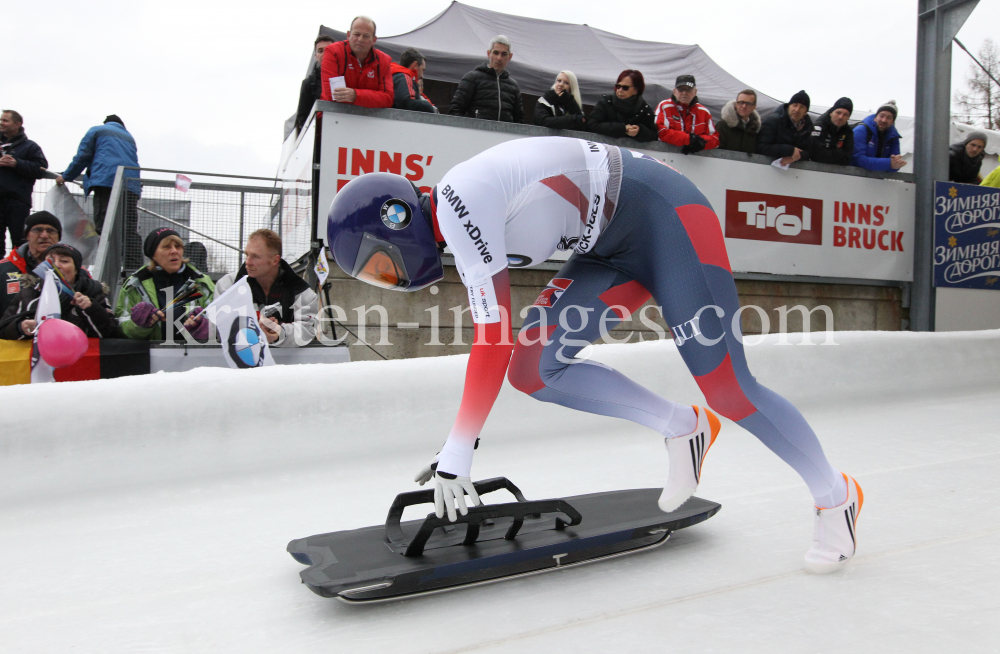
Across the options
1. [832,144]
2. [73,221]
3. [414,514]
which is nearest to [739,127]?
[832,144]

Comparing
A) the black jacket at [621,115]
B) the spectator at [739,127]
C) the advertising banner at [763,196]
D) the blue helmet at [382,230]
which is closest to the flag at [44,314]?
the advertising banner at [763,196]

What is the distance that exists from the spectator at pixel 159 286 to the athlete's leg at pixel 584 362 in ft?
7.63

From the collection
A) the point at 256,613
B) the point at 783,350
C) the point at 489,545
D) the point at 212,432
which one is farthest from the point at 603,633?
the point at 783,350

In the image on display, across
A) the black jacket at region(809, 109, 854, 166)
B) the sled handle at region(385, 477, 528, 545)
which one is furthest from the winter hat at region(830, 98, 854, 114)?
the sled handle at region(385, 477, 528, 545)

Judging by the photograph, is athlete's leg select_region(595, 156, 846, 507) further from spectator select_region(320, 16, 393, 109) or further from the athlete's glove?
the athlete's glove

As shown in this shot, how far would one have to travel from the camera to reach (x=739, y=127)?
611cm

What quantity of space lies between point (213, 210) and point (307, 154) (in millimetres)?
814

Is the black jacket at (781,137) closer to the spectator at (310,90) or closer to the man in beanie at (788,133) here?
the man in beanie at (788,133)

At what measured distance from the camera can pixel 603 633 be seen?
4.77ft

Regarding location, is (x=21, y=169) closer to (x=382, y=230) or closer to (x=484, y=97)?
(x=484, y=97)

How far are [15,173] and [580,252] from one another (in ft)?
15.5

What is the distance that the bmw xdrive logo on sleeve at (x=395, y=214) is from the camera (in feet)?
5.78

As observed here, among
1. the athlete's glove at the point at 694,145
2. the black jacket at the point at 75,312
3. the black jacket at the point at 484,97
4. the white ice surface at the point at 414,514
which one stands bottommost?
the white ice surface at the point at 414,514

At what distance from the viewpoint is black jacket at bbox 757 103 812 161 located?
6.02 metres
